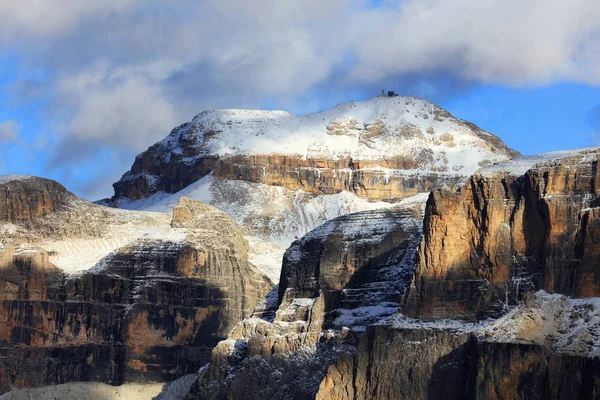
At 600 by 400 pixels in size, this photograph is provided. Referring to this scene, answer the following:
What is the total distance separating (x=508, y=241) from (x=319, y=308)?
30137mm

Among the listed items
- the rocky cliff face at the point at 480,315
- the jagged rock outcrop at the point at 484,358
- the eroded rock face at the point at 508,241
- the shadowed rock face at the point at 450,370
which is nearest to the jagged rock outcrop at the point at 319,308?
the rocky cliff face at the point at 480,315

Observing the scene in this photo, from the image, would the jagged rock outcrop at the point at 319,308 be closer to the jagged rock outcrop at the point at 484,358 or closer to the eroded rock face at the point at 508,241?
Result: the jagged rock outcrop at the point at 484,358

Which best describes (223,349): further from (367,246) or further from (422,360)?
(422,360)

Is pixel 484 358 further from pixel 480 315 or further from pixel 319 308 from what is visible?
pixel 319 308

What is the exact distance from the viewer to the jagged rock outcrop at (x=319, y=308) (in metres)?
153

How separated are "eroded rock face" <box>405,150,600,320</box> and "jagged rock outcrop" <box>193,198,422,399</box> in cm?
1234

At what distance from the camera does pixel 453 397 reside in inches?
5059

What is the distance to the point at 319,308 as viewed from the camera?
160 meters

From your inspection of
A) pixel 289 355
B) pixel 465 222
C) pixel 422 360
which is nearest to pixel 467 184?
pixel 465 222

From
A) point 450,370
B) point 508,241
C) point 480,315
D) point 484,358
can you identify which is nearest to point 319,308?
point 480,315

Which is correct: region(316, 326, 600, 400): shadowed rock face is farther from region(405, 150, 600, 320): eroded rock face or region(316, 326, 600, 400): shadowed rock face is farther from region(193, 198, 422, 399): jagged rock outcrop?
region(193, 198, 422, 399): jagged rock outcrop

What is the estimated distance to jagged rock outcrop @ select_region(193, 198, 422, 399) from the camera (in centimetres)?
15300

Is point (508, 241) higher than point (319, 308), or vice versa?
point (508, 241)

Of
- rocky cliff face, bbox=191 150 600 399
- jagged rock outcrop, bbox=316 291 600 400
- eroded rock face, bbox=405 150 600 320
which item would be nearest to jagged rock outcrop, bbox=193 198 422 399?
rocky cliff face, bbox=191 150 600 399
